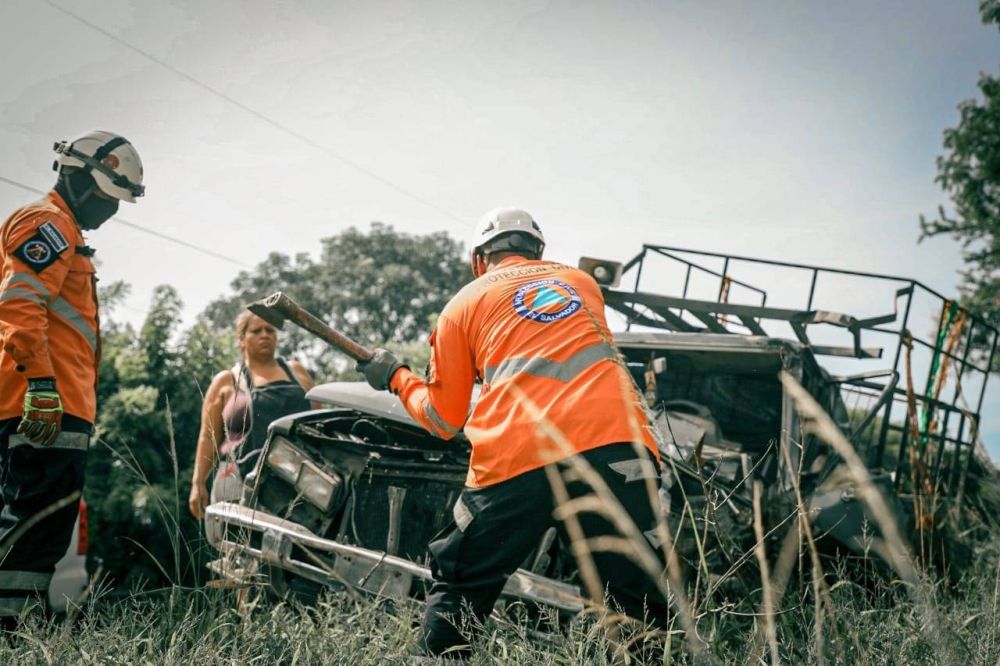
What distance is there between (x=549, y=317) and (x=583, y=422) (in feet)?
1.25

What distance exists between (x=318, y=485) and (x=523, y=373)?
4.93 feet

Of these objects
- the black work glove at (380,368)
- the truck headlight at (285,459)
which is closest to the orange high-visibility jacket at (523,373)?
the black work glove at (380,368)

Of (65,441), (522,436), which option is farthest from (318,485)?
(522,436)

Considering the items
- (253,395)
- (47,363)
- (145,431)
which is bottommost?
(145,431)

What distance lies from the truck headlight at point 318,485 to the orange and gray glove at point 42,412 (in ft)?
3.31

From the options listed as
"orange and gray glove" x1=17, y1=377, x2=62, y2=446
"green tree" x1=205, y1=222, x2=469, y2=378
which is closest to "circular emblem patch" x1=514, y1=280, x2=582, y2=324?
"orange and gray glove" x1=17, y1=377, x2=62, y2=446

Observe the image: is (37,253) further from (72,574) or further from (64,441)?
(72,574)

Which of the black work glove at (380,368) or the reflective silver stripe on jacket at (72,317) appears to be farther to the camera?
the reflective silver stripe on jacket at (72,317)

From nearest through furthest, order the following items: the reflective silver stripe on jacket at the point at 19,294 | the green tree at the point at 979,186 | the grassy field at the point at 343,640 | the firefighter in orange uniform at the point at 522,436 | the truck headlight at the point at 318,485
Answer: the grassy field at the point at 343,640 < the firefighter in orange uniform at the point at 522,436 < the reflective silver stripe on jacket at the point at 19,294 < the truck headlight at the point at 318,485 < the green tree at the point at 979,186

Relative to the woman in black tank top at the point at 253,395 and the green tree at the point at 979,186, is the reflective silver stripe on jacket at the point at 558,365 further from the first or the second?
the green tree at the point at 979,186

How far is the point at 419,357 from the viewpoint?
1786 centimetres

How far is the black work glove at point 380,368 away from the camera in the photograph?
9.71ft

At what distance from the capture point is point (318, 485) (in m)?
3.44

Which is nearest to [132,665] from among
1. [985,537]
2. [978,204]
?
[985,537]
